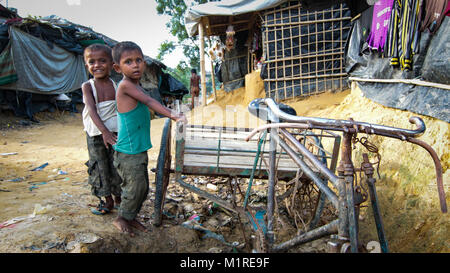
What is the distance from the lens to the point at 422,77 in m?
3.06

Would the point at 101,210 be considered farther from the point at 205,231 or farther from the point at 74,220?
the point at 205,231

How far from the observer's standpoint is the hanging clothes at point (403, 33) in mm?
3246

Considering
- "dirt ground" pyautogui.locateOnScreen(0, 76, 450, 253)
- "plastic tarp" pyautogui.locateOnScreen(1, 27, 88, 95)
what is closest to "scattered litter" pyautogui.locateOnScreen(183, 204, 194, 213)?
"dirt ground" pyautogui.locateOnScreen(0, 76, 450, 253)

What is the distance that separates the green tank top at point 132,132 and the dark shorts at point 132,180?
0.05m

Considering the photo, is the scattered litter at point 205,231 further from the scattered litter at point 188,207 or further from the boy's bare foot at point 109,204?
the boy's bare foot at point 109,204

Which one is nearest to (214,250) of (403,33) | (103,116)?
(103,116)

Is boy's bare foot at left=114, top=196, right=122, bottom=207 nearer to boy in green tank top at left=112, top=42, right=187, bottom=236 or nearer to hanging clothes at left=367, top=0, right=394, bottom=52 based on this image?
boy in green tank top at left=112, top=42, right=187, bottom=236

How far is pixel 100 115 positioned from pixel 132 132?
0.56 m

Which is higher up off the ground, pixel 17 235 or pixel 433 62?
pixel 433 62

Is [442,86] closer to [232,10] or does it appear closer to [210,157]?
[210,157]

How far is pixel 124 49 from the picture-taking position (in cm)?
196

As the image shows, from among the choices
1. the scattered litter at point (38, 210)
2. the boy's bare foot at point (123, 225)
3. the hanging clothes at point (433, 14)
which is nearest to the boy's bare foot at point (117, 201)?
the boy's bare foot at point (123, 225)

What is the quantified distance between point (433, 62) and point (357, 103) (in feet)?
6.85
